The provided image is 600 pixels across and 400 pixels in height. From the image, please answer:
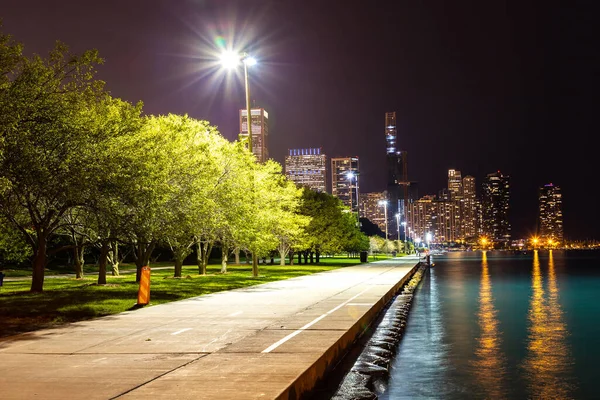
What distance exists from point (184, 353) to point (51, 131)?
1291 centimetres

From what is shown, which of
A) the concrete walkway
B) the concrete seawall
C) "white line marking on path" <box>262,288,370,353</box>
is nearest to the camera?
the concrete walkway

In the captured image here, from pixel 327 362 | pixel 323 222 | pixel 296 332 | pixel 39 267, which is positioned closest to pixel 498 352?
pixel 296 332

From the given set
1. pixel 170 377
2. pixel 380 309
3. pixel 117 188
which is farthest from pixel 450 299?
pixel 170 377

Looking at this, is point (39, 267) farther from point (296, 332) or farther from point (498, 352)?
point (498, 352)

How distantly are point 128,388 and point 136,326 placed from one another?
23.3 feet

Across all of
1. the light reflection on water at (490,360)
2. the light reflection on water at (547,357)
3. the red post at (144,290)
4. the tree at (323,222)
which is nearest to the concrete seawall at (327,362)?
the light reflection on water at (490,360)

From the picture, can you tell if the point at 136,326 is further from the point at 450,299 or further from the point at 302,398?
the point at 450,299

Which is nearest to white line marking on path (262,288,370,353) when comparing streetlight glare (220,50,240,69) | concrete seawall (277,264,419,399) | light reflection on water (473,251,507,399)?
concrete seawall (277,264,419,399)

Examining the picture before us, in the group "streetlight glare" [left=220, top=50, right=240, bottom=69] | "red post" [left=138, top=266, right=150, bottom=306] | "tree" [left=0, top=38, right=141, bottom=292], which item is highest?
"streetlight glare" [left=220, top=50, right=240, bottom=69]

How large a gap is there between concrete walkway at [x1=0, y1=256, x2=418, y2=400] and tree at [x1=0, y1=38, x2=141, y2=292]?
578cm

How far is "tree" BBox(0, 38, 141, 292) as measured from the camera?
67.5 ft

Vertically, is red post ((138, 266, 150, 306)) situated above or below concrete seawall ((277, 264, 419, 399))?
above

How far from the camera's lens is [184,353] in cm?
1126

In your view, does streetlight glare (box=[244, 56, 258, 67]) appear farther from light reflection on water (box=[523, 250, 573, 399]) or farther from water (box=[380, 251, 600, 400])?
light reflection on water (box=[523, 250, 573, 399])
